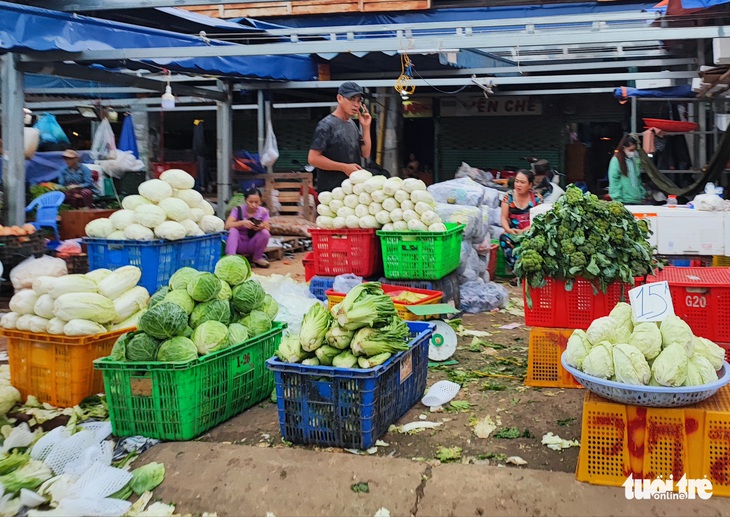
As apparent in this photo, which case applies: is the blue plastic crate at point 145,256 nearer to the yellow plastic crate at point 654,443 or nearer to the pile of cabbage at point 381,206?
the pile of cabbage at point 381,206

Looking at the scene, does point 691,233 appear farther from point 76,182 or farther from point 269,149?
point 76,182

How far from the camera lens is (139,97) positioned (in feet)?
49.6

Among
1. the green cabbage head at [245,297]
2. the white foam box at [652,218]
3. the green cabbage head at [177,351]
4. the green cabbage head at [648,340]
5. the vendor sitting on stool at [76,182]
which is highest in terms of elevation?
the vendor sitting on stool at [76,182]

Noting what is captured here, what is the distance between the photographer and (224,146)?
12250mm

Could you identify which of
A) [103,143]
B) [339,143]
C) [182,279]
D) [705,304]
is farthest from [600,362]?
[103,143]

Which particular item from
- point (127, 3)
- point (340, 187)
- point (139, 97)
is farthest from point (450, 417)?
point (139, 97)

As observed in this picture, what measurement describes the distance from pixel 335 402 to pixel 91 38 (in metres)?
6.38

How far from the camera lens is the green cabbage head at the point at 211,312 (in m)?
4.63

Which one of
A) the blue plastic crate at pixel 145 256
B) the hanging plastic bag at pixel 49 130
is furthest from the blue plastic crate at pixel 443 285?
the hanging plastic bag at pixel 49 130

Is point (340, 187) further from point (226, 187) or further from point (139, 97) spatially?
point (139, 97)

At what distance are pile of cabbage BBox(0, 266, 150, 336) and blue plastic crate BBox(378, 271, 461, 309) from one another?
2.82m

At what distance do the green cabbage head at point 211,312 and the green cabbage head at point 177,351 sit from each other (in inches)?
14.2

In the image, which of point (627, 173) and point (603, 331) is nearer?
point (603, 331)

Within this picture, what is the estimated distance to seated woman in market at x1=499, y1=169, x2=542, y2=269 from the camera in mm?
9469
